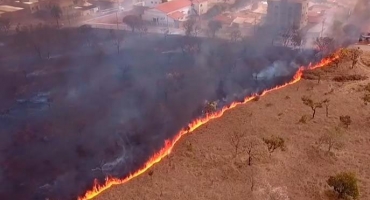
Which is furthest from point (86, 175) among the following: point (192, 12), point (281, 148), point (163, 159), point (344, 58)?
point (192, 12)

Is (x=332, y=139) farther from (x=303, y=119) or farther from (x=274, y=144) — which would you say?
(x=274, y=144)

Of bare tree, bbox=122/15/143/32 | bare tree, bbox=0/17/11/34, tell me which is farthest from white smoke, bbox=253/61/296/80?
bare tree, bbox=0/17/11/34

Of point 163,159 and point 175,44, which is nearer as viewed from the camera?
point 163,159

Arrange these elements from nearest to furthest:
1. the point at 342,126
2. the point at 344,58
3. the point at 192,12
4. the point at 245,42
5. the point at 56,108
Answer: the point at 342,126, the point at 56,108, the point at 344,58, the point at 245,42, the point at 192,12

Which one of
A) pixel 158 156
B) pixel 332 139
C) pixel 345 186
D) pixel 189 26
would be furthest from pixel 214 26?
pixel 345 186

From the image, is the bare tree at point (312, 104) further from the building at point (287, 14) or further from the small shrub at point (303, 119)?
the building at point (287, 14)

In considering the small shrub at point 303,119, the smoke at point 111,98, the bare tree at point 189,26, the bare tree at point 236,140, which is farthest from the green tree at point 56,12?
the small shrub at point 303,119

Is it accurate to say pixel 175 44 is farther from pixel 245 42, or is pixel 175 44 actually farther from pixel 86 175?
pixel 86 175
